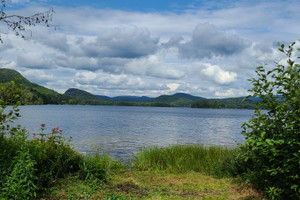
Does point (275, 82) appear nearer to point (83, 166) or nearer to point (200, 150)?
point (83, 166)

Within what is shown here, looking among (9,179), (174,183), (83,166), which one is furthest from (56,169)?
(174,183)

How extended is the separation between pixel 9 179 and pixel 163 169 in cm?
821

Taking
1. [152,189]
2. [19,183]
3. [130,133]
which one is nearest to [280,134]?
[152,189]

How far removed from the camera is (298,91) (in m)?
6.24

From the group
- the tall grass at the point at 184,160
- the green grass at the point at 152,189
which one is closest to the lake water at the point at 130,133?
the tall grass at the point at 184,160

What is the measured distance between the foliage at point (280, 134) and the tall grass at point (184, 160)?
218 inches

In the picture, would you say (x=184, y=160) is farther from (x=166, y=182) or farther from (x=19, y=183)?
(x=19, y=183)

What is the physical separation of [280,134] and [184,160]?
27.7 feet

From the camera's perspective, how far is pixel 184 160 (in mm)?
14234

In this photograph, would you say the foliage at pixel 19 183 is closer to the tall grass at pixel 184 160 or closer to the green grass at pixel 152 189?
the green grass at pixel 152 189

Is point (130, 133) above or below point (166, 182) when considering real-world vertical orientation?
below

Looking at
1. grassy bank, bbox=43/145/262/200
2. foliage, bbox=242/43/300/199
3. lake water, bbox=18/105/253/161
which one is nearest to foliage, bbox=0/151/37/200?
grassy bank, bbox=43/145/262/200

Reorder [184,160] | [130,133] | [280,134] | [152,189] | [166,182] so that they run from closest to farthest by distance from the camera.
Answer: [280,134], [152,189], [166,182], [184,160], [130,133]

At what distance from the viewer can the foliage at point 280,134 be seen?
6098mm
